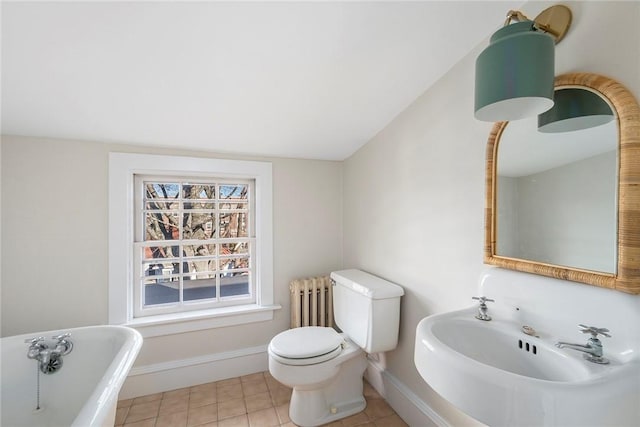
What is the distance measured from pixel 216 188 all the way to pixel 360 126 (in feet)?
4.17

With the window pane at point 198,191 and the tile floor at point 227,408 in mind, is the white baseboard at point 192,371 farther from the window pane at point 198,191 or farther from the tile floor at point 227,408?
the window pane at point 198,191

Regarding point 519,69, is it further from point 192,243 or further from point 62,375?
point 62,375

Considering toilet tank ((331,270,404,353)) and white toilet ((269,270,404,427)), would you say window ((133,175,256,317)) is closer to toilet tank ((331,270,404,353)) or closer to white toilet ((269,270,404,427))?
white toilet ((269,270,404,427))

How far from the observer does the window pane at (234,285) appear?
2381mm

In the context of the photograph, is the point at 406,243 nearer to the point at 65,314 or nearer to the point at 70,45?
the point at 70,45

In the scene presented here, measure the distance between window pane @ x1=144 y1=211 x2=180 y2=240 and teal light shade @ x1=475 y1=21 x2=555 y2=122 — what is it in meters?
2.19

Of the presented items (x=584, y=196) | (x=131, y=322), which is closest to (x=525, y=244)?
(x=584, y=196)

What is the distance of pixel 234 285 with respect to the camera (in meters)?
2.42

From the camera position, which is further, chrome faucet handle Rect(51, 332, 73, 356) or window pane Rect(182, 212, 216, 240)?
window pane Rect(182, 212, 216, 240)

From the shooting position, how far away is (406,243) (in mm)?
1766

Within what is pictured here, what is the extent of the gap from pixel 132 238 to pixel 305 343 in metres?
1.48

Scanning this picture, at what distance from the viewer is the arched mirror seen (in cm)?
86

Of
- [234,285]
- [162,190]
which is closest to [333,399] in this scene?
[234,285]

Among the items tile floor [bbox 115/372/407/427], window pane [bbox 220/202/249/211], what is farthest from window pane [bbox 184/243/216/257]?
tile floor [bbox 115/372/407/427]
